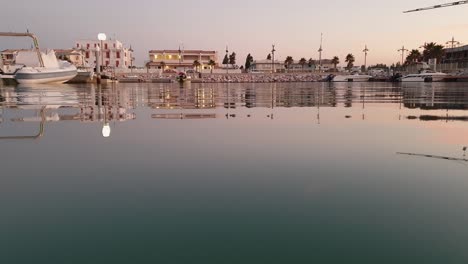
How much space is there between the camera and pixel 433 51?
13875 centimetres

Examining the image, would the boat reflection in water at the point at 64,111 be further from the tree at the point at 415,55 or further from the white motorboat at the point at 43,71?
the tree at the point at 415,55

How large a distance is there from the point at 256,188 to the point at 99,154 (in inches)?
154

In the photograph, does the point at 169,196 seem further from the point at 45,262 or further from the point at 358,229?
the point at 358,229

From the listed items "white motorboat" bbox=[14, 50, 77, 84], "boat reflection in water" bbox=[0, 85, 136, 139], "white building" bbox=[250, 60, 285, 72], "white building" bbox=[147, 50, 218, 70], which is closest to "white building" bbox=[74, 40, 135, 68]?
"white building" bbox=[147, 50, 218, 70]

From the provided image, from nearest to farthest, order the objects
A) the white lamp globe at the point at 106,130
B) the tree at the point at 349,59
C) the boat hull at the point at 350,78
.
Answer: the white lamp globe at the point at 106,130
the boat hull at the point at 350,78
the tree at the point at 349,59

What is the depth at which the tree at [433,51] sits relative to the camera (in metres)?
138

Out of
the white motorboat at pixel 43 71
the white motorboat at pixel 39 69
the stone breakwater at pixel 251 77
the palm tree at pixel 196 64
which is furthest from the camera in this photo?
the palm tree at pixel 196 64

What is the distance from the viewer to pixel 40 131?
34.9ft

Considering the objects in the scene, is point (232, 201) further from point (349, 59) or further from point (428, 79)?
point (349, 59)

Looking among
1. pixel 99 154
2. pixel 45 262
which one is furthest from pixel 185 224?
pixel 99 154

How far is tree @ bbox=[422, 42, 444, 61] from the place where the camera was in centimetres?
13800

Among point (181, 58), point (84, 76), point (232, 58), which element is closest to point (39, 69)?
point (84, 76)

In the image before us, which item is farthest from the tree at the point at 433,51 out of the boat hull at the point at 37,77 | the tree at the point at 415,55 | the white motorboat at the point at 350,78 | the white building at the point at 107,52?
the boat hull at the point at 37,77

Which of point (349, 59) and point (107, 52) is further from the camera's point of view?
point (349, 59)
